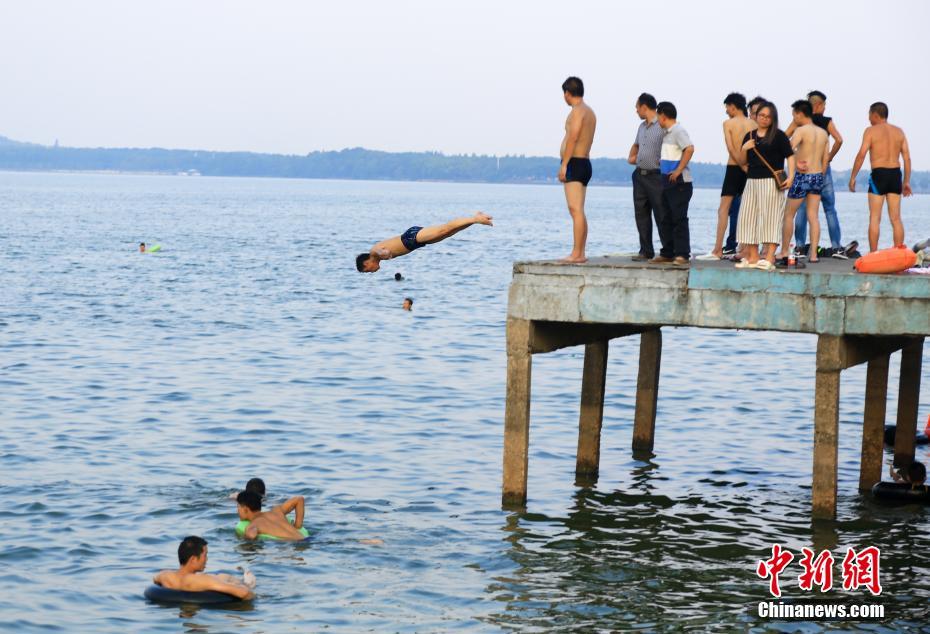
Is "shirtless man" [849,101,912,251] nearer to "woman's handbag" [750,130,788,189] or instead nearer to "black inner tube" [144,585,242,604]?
"woman's handbag" [750,130,788,189]

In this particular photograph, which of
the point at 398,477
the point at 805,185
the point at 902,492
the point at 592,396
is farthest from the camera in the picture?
the point at 398,477

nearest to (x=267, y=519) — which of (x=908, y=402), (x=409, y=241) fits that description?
(x=409, y=241)

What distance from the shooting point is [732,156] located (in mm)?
19062

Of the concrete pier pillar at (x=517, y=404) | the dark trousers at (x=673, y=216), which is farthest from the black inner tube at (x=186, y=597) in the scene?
the dark trousers at (x=673, y=216)

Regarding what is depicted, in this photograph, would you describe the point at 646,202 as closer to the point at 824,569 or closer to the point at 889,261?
the point at 889,261

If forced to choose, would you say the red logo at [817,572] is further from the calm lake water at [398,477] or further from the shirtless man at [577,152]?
the shirtless man at [577,152]

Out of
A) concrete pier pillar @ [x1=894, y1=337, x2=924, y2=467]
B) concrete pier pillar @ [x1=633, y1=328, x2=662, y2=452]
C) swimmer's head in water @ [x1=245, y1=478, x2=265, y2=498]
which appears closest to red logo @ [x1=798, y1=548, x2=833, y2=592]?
concrete pier pillar @ [x1=894, y1=337, x2=924, y2=467]

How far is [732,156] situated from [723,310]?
12.0ft

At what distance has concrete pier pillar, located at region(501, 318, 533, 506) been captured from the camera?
682 inches

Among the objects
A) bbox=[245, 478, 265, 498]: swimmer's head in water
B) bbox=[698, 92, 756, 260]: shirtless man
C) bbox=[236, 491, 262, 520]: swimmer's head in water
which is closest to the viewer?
bbox=[236, 491, 262, 520]: swimmer's head in water

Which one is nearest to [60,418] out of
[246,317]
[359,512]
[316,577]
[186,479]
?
[186,479]

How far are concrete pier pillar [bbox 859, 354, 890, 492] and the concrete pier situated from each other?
1353 mm

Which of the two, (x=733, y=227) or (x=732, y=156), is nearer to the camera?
(x=732, y=156)

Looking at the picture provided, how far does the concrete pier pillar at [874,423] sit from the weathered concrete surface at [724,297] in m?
3.77
